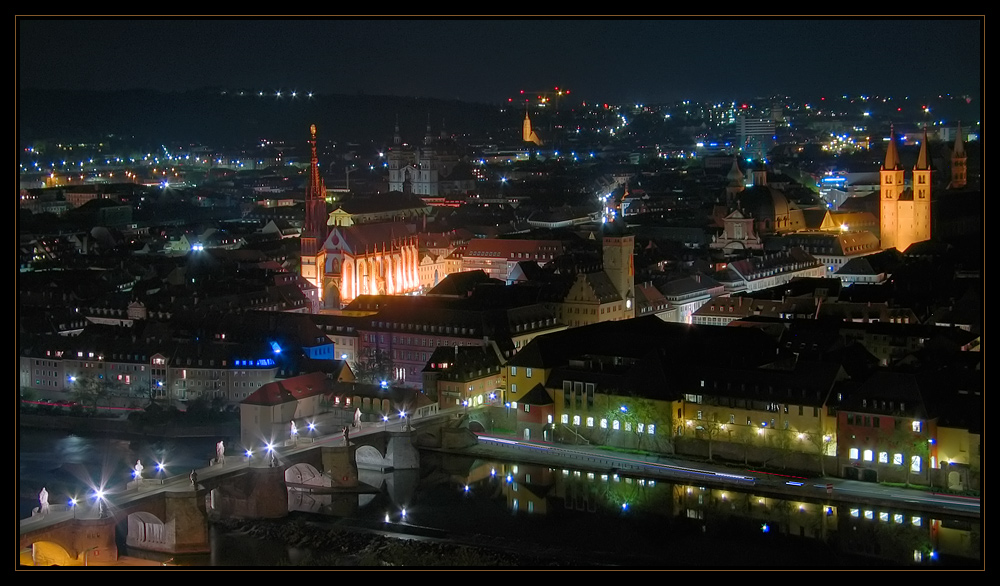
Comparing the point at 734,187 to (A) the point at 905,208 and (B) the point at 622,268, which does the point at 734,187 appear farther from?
(B) the point at 622,268

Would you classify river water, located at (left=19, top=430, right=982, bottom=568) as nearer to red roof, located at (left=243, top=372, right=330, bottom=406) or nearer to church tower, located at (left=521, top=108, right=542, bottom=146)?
red roof, located at (left=243, top=372, right=330, bottom=406)

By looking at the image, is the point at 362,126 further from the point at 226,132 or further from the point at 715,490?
the point at 715,490

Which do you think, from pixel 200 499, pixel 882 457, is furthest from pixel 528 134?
pixel 200 499

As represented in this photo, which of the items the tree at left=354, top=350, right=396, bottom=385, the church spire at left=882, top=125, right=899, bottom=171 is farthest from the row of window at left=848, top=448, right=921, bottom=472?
the church spire at left=882, top=125, right=899, bottom=171

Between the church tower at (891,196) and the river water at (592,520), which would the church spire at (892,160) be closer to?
the church tower at (891,196)

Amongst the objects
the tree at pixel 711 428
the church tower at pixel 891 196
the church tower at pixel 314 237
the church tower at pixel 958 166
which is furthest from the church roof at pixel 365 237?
the church tower at pixel 958 166

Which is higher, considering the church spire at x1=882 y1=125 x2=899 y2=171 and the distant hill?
the distant hill

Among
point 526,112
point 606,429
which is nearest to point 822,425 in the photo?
point 606,429

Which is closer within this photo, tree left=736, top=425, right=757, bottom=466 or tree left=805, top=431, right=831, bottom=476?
tree left=805, top=431, right=831, bottom=476
